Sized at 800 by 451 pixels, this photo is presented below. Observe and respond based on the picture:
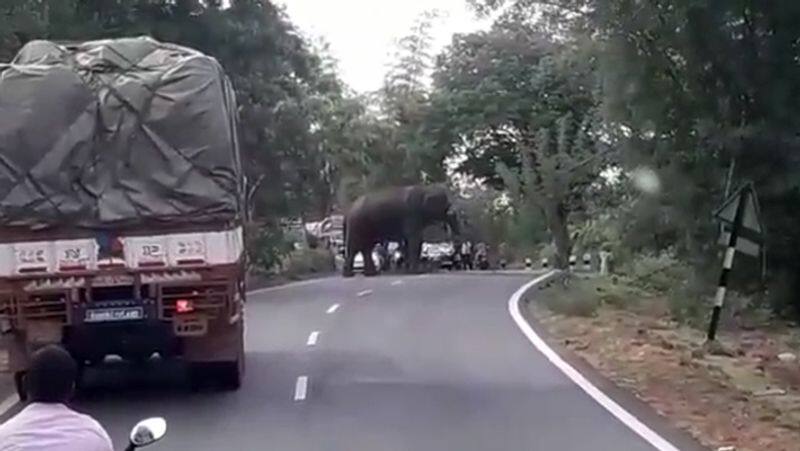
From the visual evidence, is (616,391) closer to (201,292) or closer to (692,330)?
(201,292)

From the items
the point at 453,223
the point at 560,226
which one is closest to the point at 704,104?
the point at 560,226

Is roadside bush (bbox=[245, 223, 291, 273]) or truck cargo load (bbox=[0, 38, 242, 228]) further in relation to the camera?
roadside bush (bbox=[245, 223, 291, 273])

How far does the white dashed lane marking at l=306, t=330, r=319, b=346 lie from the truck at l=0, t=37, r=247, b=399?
568cm

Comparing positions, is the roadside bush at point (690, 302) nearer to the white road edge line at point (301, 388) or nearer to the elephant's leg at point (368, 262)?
the white road edge line at point (301, 388)

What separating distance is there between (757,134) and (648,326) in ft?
11.4

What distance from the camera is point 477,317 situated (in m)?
28.5

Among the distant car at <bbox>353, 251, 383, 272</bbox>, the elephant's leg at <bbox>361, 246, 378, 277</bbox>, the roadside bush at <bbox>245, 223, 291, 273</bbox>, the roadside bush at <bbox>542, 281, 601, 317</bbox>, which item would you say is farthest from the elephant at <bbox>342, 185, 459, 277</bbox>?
the roadside bush at <bbox>542, 281, 601, 317</bbox>

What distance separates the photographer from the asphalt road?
1362 centimetres

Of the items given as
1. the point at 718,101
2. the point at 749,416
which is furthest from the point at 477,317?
the point at 749,416

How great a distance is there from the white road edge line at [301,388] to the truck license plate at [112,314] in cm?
184

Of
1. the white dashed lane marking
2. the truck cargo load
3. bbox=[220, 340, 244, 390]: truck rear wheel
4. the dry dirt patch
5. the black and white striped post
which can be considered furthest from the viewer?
the white dashed lane marking

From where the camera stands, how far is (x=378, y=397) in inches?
656

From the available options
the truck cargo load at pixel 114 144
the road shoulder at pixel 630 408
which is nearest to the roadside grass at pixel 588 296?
the road shoulder at pixel 630 408

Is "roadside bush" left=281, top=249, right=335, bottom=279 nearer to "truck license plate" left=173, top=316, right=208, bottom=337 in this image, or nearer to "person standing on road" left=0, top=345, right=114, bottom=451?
"truck license plate" left=173, top=316, right=208, bottom=337
